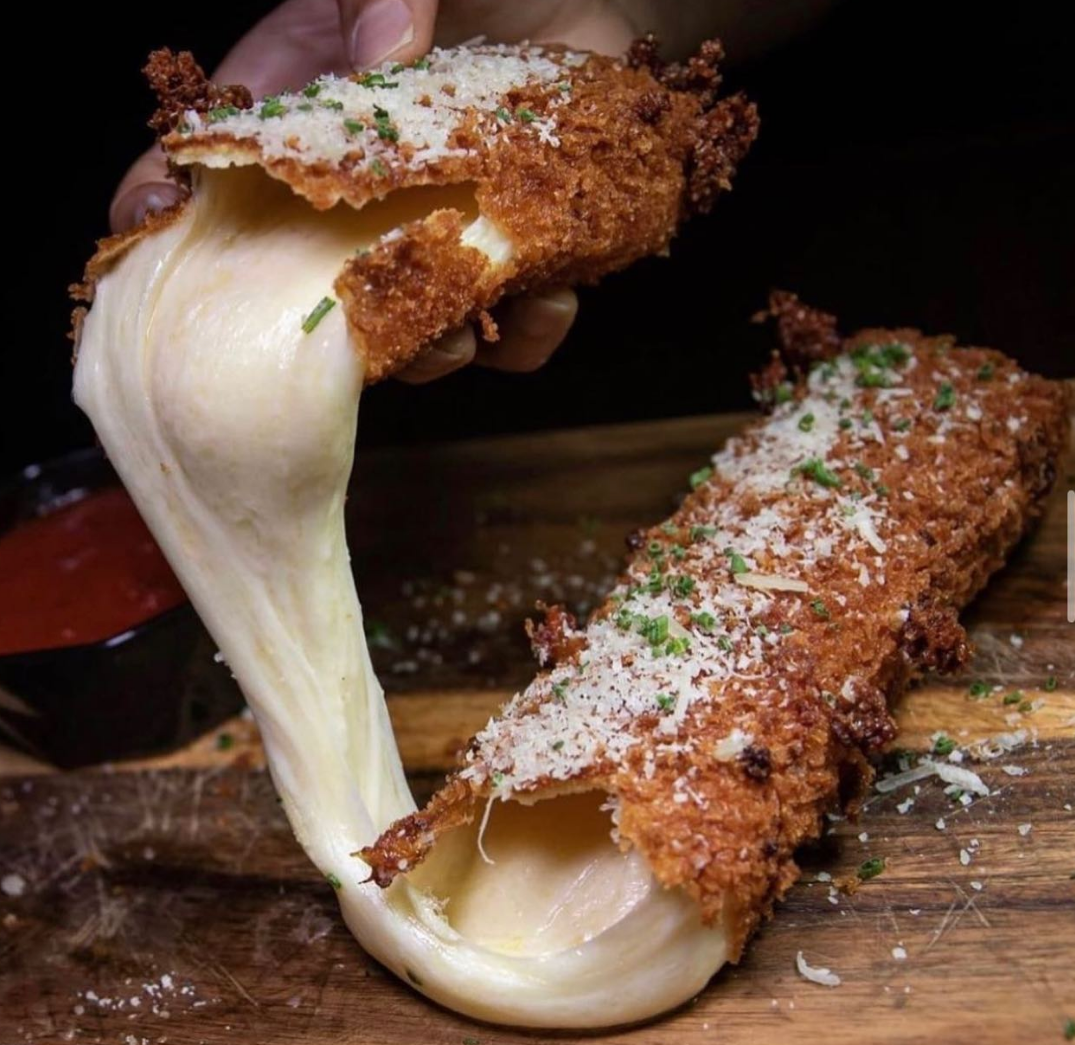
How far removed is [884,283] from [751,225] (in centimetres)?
44

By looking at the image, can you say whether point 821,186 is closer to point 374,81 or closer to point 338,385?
point 374,81

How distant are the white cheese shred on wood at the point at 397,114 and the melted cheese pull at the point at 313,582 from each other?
0.34 ft

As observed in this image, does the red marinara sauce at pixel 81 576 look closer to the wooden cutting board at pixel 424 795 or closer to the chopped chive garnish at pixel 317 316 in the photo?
the wooden cutting board at pixel 424 795

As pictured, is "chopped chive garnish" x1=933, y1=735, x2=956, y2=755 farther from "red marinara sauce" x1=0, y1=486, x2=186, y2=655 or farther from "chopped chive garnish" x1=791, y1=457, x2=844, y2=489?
"red marinara sauce" x1=0, y1=486, x2=186, y2=655

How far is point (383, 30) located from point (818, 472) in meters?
1.25

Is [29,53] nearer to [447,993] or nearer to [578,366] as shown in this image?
[578,366]

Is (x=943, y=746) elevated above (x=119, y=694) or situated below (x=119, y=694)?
below

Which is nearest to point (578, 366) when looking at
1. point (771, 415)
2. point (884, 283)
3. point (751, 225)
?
point (751, 225)

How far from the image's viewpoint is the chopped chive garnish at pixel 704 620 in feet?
7.68

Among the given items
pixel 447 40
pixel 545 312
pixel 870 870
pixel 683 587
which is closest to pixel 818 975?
pixel 870 870

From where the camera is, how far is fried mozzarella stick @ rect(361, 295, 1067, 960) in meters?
2.10

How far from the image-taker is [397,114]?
2256mm

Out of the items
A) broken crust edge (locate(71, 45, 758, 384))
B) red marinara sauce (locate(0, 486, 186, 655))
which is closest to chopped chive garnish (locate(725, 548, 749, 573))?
broken crust edge (locate(71, 45, 758, 384))

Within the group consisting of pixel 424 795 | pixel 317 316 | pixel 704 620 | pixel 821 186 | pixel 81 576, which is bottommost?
pixel 424 795
